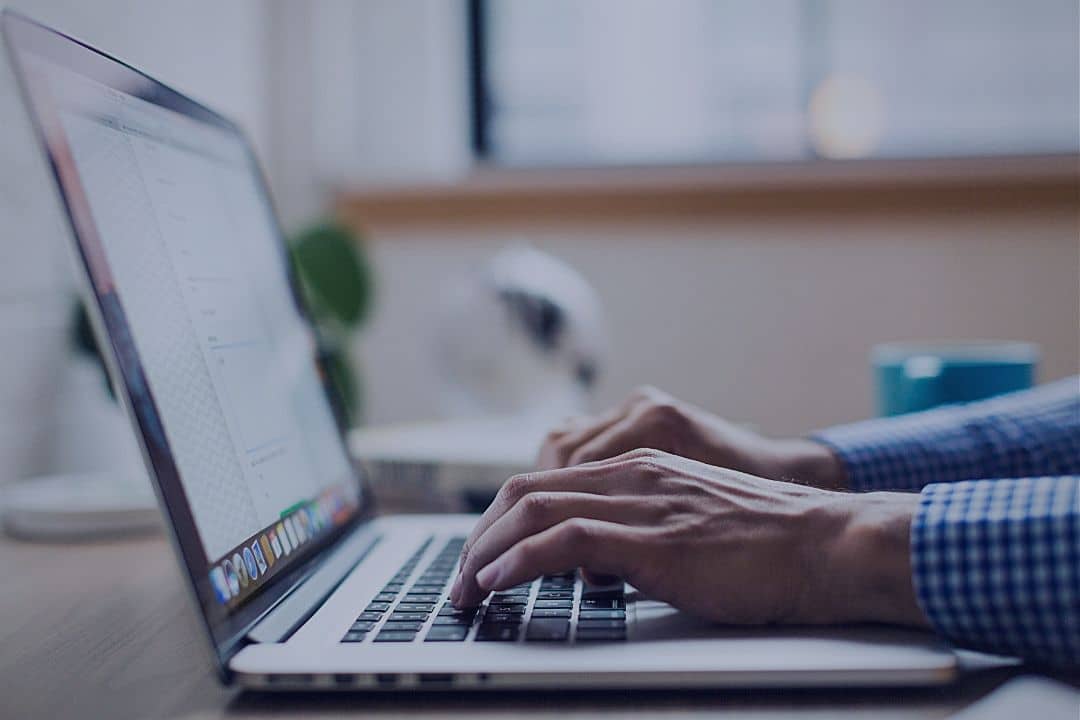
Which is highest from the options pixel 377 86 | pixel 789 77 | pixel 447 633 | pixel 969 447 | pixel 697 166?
pixel 377 86

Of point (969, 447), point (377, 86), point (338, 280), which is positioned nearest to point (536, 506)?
point (969, 447)

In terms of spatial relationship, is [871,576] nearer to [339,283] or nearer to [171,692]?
[171,692]

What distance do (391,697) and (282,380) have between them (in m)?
0.32

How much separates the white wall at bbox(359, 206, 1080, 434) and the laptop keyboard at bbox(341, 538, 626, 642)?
1.10m

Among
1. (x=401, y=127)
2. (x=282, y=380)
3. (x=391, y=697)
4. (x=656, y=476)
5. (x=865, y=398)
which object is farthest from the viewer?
(x=401, y=127)

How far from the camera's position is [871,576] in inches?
18.3

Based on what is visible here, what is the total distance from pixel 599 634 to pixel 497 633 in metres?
0.04

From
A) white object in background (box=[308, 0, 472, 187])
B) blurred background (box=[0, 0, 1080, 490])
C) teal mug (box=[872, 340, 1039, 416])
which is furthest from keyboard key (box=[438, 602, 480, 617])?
white object in background (box=[308, 0, 472, 187])

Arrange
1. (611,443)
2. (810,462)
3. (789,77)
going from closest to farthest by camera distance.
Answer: (611,443)
(810,462)
(789,77)

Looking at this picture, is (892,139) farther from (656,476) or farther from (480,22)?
(656,476)

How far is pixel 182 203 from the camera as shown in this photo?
1.91 ft

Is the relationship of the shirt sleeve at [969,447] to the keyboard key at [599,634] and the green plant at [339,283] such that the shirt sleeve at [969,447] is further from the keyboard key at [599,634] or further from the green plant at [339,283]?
the green plant at [339,283]

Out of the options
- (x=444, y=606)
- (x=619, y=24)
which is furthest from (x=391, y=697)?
(x=619, y=24)

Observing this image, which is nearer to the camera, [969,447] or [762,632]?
[762,632]
